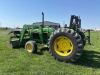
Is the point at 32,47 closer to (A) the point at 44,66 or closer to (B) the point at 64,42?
(B) the point at 64,42

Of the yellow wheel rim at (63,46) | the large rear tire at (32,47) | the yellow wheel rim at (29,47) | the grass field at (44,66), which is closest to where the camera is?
the grass field at (44,66)

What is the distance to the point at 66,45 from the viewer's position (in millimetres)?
8188

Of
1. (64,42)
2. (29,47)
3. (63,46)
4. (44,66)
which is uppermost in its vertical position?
(64,42)

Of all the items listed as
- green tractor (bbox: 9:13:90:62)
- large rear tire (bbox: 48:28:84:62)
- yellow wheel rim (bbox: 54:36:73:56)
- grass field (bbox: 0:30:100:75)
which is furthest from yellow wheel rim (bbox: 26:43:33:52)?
yellow wheel rim (bbox: 54:36:73:56)

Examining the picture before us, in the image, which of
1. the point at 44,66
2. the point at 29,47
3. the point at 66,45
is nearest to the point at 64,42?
the point at 66,45

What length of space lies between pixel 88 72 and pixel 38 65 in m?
1.90

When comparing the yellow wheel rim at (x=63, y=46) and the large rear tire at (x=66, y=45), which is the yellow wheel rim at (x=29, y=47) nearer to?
the large rear tire at (x=66, y=45)

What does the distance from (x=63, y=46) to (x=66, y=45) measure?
0.15 metres

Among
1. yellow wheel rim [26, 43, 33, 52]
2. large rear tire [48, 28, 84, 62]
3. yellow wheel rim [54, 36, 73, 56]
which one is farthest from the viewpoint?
yellow wheel rim [26, 43, 33, 52]

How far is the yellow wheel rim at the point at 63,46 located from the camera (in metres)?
8.09

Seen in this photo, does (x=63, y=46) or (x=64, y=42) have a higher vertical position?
(x=64, y=42)

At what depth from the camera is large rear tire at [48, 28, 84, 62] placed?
7725mm

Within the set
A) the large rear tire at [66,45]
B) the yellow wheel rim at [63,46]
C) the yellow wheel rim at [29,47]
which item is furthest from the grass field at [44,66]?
the yellow wheel rim at [29,47]

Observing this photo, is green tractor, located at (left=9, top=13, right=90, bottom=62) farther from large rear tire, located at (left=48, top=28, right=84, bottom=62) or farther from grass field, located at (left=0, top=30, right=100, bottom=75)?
grass field, located at (left=0, top=30, right=100, bottom=75)
